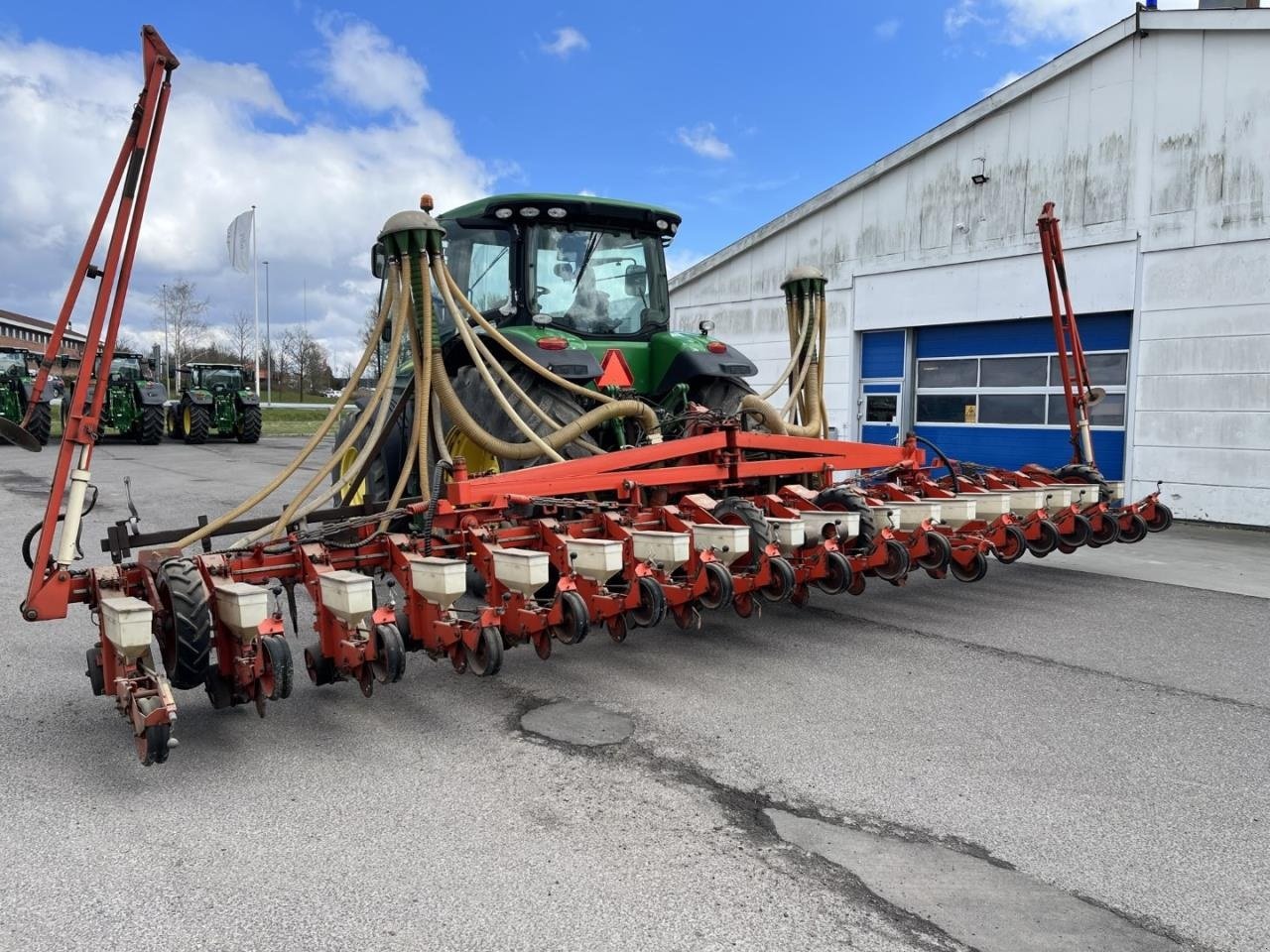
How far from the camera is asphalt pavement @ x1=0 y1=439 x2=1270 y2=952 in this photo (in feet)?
8.25

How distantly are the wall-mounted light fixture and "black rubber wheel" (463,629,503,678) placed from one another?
34.8 ft

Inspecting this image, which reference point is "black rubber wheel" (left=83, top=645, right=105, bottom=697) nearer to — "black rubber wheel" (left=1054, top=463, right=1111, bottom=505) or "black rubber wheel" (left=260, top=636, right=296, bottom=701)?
"black rubber wheel" (left=260, top=636, right=296, bottom=701)

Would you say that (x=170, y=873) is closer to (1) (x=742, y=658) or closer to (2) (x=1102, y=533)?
(1) (x=742, y=658)

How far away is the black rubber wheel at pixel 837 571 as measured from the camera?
4.77 metres

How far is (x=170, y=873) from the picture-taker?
2.71m

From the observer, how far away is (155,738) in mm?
3127

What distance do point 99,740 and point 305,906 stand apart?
1699 millimetres

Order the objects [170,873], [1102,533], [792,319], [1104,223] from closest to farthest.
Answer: [170,873] → [1102,533] → [792,319] → [1104,223]

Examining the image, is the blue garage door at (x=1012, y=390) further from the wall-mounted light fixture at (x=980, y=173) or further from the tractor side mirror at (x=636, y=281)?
the tractor side mirror at (x=636, y=281)

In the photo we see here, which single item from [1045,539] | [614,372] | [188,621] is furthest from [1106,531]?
[188,621]

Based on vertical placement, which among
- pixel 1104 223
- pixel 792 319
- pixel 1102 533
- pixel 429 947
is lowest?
pixel 429 947

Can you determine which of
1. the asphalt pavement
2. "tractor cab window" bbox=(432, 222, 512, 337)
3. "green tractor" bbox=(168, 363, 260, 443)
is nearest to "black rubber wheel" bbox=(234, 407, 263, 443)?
"green tractor" bbox=(168, 363, 260, 443)

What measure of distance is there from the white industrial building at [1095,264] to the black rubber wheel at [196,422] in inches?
563

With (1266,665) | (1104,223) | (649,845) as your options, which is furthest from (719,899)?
(1104,223)
